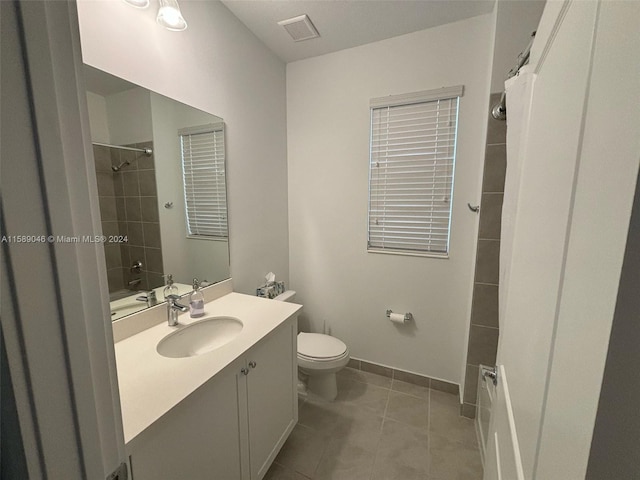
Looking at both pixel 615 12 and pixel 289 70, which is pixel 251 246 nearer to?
pixel 289 70

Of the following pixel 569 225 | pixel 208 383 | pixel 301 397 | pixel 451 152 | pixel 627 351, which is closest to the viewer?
pixel 627 351

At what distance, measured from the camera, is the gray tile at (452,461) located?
1.41 m

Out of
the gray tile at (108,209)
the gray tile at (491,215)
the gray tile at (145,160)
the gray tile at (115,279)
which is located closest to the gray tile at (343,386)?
the gray tile at (491,215)

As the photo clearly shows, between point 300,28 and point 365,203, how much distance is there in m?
1.27

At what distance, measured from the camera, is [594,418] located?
0.28m

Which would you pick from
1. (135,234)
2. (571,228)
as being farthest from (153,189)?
(571,228)

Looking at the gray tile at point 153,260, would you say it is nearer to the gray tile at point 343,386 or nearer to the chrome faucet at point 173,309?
the chrome faucet at point 173,309

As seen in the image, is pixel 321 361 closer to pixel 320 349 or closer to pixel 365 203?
pixel 320 349

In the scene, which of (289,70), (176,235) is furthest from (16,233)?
(289,70)

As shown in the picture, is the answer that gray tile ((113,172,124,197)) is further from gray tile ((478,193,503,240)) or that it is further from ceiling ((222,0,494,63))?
gray tile ((478,193,503,240))

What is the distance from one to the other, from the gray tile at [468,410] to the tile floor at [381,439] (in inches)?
1.3

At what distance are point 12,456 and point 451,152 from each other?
7.08 ft

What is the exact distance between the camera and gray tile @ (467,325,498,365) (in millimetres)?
1602

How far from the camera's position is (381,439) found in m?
1.62
